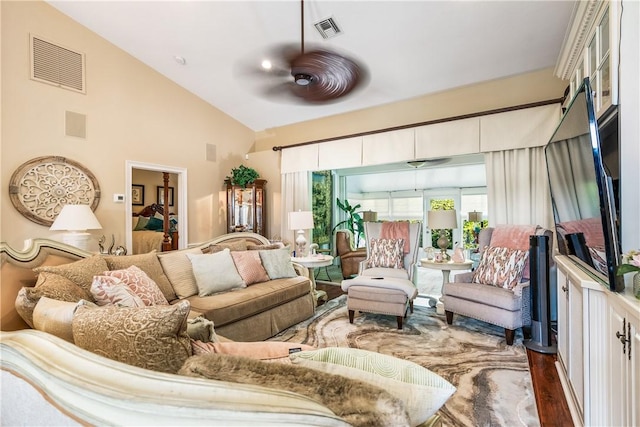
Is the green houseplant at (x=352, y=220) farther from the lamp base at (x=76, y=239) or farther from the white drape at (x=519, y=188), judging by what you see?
the lamp base at (x=76, y=239)

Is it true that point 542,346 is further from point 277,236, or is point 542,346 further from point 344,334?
point 277,236

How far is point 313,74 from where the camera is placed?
2385 mm

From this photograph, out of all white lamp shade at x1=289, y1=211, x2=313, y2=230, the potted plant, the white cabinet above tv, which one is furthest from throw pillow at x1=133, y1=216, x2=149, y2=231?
the white cabinet above tv

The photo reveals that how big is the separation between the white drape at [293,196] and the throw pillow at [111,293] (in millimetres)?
3556

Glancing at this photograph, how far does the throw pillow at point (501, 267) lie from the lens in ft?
9.65

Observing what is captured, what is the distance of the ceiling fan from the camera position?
2.27 m

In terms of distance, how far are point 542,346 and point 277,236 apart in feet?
13.8

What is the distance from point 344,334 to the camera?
9.86ft

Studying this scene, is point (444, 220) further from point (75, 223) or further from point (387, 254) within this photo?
point (75, 223)

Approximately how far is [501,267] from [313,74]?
264 centimetres

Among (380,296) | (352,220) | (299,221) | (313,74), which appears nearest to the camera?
(313,74)

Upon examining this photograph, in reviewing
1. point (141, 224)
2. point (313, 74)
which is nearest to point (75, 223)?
point (313, 74)

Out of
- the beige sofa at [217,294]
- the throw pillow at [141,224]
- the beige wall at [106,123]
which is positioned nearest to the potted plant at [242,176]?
the beige wall at [106,123]

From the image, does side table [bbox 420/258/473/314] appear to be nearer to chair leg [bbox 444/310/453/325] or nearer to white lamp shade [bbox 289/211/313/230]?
chair leg [bbox 444/310/453/325]
